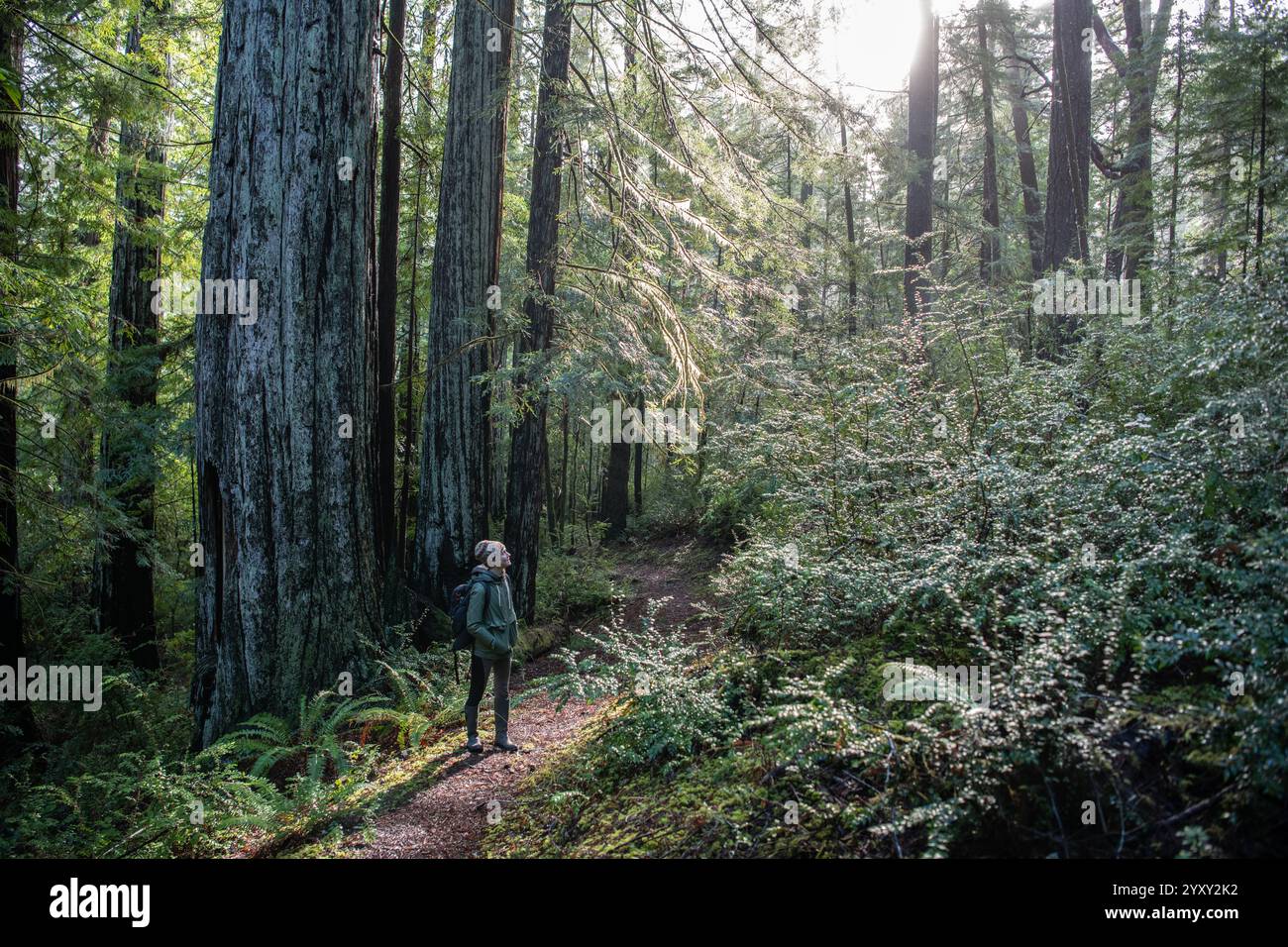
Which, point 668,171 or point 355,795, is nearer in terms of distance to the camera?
point 355,795

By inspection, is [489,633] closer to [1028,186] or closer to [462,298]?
[462,298]

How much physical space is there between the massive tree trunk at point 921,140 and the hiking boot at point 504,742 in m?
9.48

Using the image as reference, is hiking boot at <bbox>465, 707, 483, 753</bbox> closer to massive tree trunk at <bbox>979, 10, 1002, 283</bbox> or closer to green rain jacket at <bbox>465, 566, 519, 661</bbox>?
green rain jacket at <bbox>465, 566, 519, 661</bbox>

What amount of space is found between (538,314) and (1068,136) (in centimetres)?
813

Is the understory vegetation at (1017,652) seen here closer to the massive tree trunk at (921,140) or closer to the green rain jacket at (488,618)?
the green rain jacket at (488,618)

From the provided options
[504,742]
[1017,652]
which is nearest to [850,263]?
[1017,652]

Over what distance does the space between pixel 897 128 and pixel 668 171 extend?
13920mm

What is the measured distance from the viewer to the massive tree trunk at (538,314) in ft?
26.7

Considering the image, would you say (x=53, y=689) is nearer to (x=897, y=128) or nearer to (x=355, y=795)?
(x=355, y=795)

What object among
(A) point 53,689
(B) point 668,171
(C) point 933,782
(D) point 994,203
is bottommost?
(A) point 53,689

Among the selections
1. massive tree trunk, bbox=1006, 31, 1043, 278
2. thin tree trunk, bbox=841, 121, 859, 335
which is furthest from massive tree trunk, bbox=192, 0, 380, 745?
massive tree trunk, bbox=1006, 31, 1043, 278
